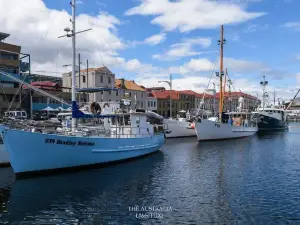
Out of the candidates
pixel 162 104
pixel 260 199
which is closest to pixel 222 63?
pixel 260 199

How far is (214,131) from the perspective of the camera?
152 ft

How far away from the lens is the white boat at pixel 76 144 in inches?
752

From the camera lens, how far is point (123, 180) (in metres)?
19.8

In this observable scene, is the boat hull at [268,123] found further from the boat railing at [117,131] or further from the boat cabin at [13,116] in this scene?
the boat cabin at [13,116]

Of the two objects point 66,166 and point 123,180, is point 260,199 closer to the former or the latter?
point 123,180

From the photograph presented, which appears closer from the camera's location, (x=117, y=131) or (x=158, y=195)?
(x=158, y=195)

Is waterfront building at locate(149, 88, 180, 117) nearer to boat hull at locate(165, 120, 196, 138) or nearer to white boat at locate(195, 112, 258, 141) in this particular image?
boat hull at locate(165, 120, 196, 138)

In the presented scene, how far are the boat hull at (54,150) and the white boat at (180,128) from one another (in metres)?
27.8

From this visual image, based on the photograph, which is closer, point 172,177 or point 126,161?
point 172,177

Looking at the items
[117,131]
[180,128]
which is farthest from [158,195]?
[180,128]

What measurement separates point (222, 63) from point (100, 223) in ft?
141

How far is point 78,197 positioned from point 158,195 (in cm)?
425

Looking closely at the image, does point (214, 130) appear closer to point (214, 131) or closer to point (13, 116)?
point (214, 131)

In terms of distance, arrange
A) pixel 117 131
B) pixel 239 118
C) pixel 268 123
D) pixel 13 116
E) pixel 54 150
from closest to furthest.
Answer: pixel 54 150 → pixel 13 116 → pixel 117 131 → pixel 239 118 → pixel 268 123
